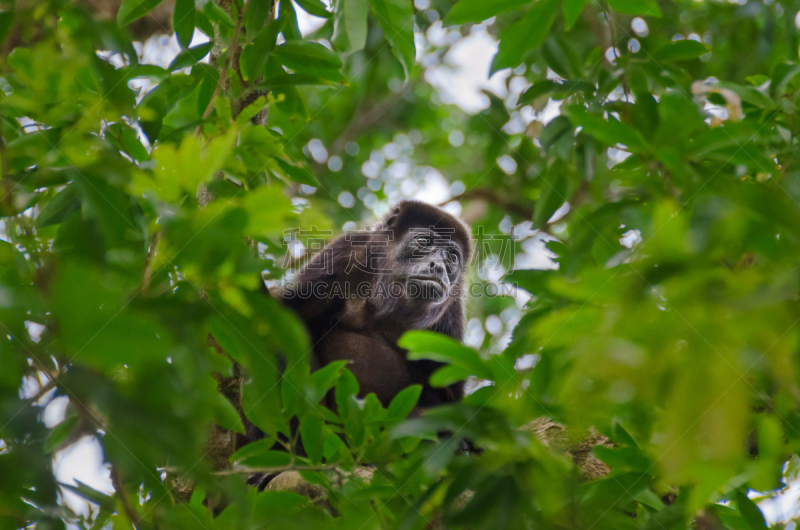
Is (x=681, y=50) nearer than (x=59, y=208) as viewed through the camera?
No

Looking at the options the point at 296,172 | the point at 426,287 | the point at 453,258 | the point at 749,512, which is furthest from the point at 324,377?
the point at 453,258

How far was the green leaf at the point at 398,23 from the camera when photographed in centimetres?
224

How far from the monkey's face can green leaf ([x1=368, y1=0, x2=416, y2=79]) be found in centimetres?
149

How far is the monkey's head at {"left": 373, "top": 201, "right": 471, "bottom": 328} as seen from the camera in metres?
3.74

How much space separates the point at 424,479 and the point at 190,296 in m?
0.69

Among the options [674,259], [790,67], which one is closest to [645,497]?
[674,259]

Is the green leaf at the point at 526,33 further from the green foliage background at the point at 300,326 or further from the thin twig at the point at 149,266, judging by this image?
the thin twig at the point at 149,266

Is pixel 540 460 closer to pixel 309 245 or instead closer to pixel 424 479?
pixel 424 479

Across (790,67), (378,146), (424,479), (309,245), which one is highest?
(790,67)

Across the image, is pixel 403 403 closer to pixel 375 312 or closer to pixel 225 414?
pixel 225 414

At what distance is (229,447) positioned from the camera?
2.39 meters

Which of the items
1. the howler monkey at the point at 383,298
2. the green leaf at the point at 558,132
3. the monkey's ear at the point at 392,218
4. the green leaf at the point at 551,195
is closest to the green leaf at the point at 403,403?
the green leaf at the point at 551,195

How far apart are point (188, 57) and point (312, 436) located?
53.6 inches

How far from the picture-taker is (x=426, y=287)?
370cm
